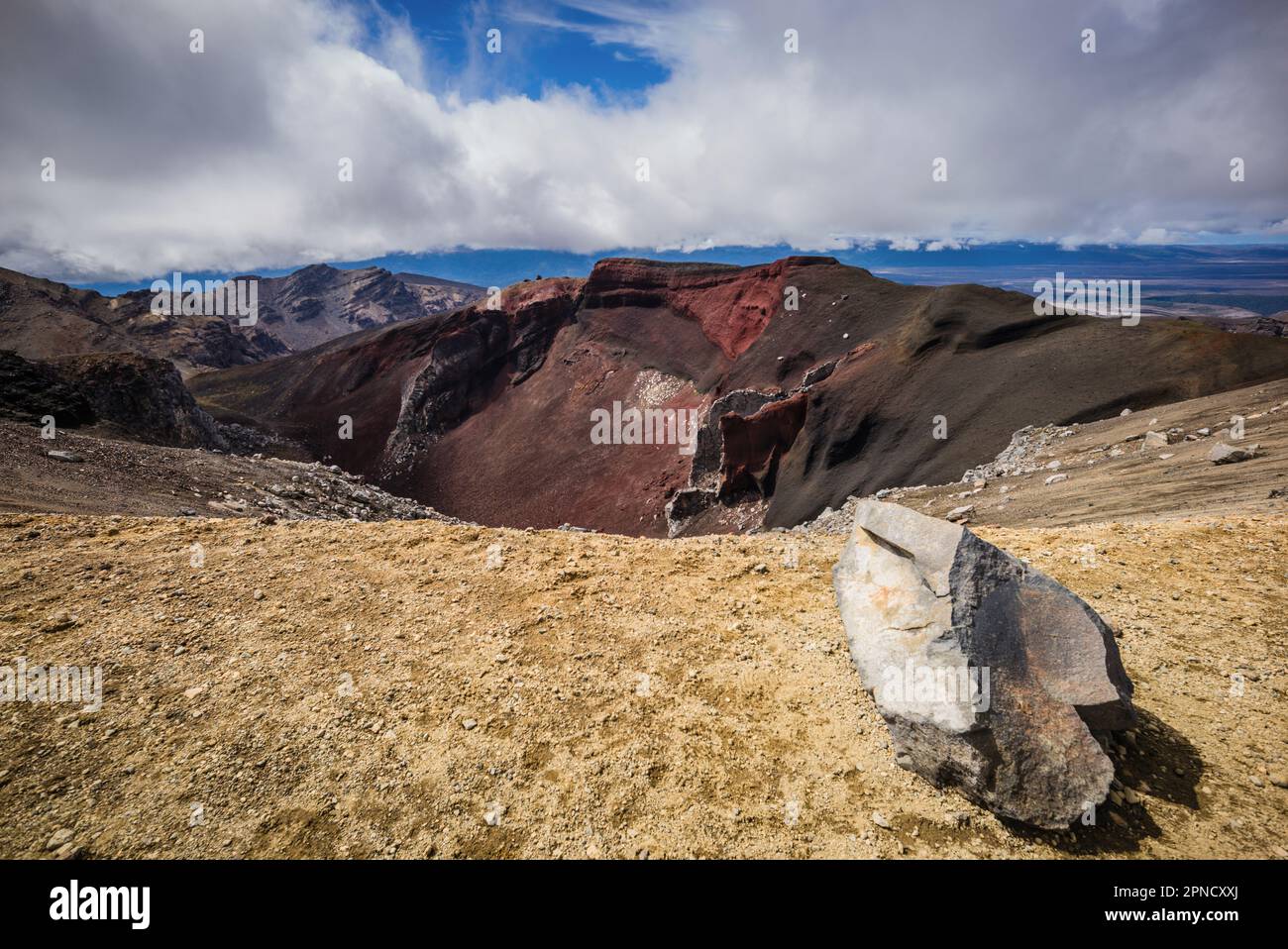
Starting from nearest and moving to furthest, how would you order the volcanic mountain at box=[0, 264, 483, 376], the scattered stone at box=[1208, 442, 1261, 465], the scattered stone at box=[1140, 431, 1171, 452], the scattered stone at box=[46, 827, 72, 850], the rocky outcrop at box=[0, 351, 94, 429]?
the scattered stone at box=[46, 827, 72, 850], the scattered stone at box=[1208, 442, 1261, 465], the scattered stone at box=[1140, 431, 1171, 452], the rocky outcrop at box=[0, 351, 94, 429], the volcanic mountain at box=[0, 264, 483, 376]

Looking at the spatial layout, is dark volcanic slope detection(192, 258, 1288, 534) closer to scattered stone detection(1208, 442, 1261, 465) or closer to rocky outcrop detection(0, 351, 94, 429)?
scattered stone detection(1208, 442, 1261, 465)

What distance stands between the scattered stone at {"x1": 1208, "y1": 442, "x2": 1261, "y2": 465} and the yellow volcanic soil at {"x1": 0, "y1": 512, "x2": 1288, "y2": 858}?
6.29 metres

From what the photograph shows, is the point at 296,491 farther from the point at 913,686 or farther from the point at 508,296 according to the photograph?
the point at 508,296

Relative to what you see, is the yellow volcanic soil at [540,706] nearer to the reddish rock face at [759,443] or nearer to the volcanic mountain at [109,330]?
the reddish rock face at [759,443]

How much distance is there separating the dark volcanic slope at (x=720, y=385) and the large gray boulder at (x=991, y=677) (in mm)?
20231

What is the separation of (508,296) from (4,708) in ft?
243

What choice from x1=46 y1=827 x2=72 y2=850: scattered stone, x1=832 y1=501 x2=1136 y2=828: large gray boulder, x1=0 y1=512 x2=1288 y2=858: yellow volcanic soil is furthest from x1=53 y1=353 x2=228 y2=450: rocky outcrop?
x1=832 y1=501 x2=1136 y2=828: large gray boulder

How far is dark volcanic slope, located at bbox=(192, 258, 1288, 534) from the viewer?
82.1ft

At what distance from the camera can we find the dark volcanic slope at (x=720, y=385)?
2502 cm

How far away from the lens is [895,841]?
4.26 meters


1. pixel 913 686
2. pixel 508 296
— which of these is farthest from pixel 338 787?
pixel 508 296

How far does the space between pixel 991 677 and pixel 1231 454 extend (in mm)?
14284

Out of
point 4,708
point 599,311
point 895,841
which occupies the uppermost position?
point 599,311

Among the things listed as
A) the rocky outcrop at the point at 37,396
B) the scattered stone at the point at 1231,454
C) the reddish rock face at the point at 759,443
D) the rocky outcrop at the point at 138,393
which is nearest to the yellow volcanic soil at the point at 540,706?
the scattered stone at the point at 1231,454
